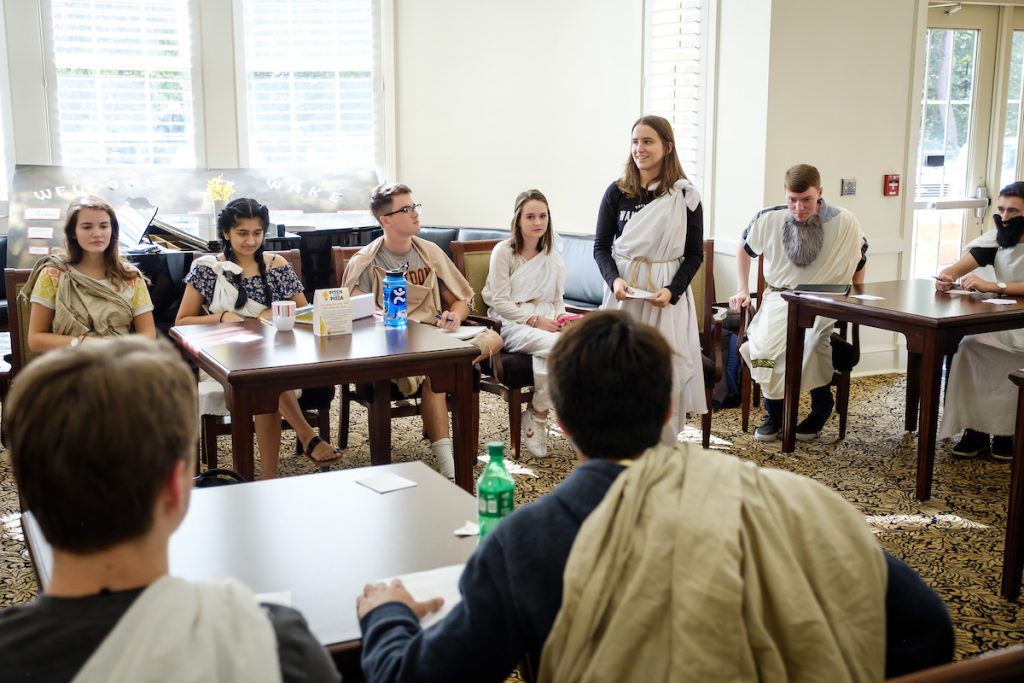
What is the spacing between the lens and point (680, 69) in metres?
5.86

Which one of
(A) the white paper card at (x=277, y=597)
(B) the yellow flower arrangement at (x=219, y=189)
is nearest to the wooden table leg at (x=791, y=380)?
(A) the white paper card at (x=277, y=597)

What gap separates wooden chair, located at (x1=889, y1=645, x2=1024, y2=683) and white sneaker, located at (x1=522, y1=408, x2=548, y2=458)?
10.9ft

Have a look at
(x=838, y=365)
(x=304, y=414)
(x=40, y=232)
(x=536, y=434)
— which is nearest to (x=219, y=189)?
(x=40, y=232)

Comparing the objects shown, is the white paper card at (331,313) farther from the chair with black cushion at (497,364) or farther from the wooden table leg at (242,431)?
the chair with black cushion at (497,364)

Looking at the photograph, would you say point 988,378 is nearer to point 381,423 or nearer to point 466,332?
point 466,332

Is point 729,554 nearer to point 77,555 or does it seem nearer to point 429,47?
point 77,555

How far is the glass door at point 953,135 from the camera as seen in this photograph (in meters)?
6.52

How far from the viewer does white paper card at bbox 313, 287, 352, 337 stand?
3418 mm

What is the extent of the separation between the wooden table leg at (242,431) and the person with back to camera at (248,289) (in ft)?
2.35


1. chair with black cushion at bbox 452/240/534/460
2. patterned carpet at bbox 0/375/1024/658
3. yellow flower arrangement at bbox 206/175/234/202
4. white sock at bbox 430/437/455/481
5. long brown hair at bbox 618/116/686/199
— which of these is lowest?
patterned carpet at bbox 0/375/1024/658

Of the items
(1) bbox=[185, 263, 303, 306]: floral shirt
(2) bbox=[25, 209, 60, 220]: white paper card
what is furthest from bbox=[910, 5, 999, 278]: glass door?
(2) bbox=[25, 209, 60, 220]: white paper card

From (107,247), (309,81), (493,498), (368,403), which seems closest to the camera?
(493,498)

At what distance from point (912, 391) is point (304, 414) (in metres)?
2.85

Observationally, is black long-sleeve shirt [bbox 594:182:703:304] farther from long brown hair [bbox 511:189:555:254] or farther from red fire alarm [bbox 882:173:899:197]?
red fire alarm [bbox 882:173:899:197]
